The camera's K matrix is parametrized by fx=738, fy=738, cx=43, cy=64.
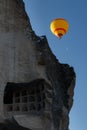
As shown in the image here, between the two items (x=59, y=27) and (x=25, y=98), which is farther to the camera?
(x=25, y=98)

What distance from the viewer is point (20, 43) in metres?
22.5

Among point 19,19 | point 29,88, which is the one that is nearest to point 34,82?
point 29,88

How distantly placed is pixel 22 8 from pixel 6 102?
3.06 m

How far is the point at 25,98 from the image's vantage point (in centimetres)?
2245

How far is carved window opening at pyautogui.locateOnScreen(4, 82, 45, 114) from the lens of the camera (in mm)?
22188

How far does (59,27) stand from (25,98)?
2.40 metres

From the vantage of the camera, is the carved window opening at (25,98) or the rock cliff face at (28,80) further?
the carved window opening at (25,98)

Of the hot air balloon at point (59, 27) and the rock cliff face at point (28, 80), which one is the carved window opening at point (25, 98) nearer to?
the rock cliff face at point (28, 80)

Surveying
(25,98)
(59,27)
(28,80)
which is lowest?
(25,98)

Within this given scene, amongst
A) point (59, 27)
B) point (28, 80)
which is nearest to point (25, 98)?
point (28, 80)

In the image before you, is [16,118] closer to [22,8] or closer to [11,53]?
[11,53]

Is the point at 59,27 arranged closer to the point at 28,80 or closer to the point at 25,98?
the point at 28,80

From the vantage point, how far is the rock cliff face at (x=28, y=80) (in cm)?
2169

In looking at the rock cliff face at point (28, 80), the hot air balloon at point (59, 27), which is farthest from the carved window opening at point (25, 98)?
the hot air balloon at point (59, 27)
